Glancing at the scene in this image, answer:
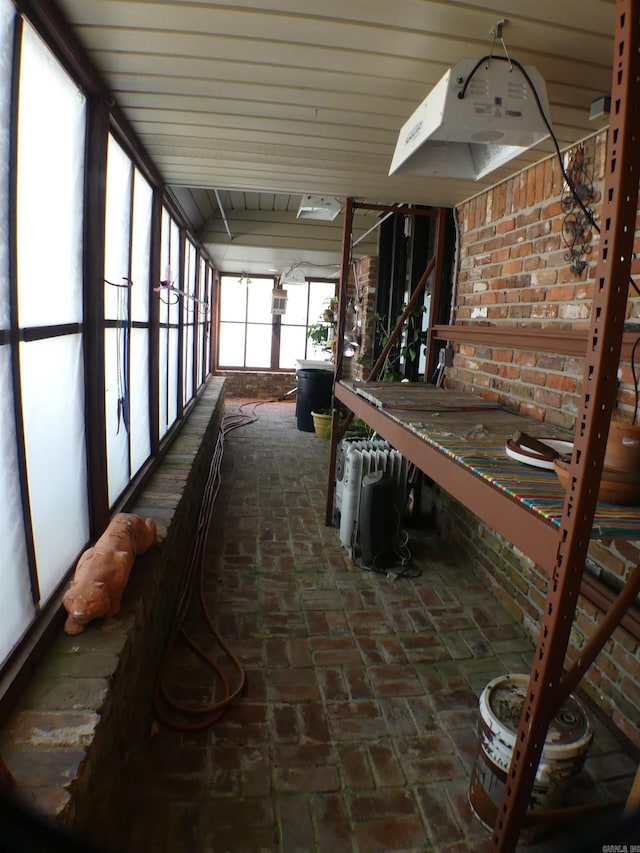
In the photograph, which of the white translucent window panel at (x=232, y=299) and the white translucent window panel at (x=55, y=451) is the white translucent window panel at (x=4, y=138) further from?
the white translucent window panel at (x=232, y=299)

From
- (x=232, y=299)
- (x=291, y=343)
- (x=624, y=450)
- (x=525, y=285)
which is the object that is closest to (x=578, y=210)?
(x=525, y=285)

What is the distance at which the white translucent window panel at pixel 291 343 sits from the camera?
1021 cm

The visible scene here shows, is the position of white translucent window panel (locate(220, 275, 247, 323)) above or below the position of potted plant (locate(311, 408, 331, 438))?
above

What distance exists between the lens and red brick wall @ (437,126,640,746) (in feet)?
6.76

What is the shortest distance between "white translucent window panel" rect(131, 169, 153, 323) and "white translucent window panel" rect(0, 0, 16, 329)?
58.6 inches

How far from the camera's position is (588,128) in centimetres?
223

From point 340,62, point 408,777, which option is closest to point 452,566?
point 408,777

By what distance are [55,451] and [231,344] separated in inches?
341

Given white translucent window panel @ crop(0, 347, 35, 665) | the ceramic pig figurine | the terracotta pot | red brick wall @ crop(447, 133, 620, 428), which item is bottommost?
the ceramic pig figurine

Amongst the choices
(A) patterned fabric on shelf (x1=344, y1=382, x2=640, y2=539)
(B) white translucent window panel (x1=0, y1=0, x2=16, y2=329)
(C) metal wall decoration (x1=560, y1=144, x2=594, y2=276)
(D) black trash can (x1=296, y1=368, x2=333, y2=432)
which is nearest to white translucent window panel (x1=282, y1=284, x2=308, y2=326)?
(D) black trash can (x1=296, y1=368, x2=333, y2=432)

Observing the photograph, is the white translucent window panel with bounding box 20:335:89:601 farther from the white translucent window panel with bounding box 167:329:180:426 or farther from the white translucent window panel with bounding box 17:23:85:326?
→ the white translucent window panel with bounding box 167:329:180:426

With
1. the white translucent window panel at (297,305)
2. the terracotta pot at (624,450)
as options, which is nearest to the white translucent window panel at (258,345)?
the white translucent window panel at (297,305)

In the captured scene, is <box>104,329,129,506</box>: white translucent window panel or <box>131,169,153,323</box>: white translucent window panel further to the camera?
<box>131,169,153,323</box>: white translucent window panel

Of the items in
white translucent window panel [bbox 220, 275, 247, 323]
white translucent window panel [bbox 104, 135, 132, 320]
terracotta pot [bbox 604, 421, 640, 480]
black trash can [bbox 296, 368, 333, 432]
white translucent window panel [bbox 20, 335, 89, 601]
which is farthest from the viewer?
white translucent window panel [bbox 220, 275, 247, 323]
